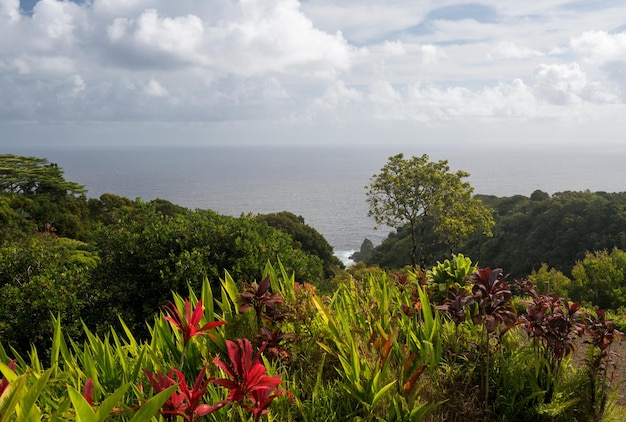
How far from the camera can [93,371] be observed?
2.72 metres

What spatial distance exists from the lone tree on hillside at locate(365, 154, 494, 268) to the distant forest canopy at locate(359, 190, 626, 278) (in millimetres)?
17775

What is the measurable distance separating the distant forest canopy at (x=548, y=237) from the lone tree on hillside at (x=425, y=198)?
17775mm

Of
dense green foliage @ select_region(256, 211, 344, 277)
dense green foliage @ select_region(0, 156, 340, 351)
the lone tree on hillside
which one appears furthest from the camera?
dense green foliage @ select_region(256, 211, 344, 277)

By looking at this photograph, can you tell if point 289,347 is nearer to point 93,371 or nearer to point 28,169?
point 93,371

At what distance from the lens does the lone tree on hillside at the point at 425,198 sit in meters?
18.9

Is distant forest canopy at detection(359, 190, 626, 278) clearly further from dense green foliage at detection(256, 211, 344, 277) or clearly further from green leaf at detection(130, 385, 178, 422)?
green leaf at detection(130, 385, 178, 422)

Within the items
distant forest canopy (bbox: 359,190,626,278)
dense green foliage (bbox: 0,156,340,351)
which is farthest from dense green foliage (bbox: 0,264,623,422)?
distant forest canopy (bbox: 359,190,626,278)

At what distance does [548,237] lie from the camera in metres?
37.8

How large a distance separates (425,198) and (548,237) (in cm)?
2380

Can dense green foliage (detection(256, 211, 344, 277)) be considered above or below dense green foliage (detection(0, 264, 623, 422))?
below

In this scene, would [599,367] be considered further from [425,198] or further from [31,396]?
[425,198]

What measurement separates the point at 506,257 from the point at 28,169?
42031 millimetres

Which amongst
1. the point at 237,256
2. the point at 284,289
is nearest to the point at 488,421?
the point at 284,289

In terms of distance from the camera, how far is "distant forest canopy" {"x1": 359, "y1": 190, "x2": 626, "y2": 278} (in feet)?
115
